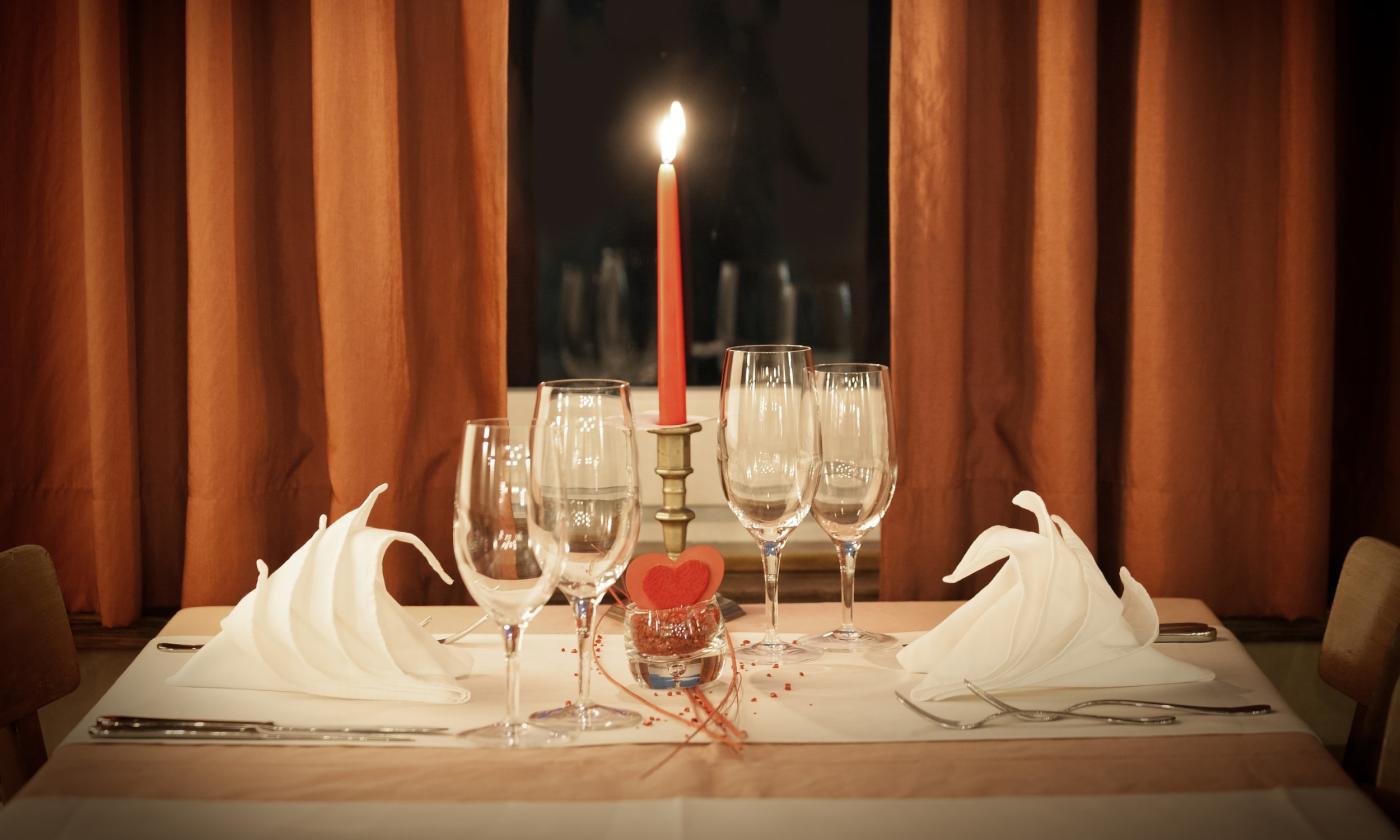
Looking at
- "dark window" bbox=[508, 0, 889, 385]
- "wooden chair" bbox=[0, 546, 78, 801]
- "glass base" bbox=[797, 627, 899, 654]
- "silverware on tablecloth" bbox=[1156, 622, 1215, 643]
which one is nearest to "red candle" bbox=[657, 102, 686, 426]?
"glass base" bbox=[797, 627, 899, 654]

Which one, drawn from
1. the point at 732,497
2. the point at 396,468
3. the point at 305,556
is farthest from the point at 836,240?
the point at 305,556

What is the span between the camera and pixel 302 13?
175 cm

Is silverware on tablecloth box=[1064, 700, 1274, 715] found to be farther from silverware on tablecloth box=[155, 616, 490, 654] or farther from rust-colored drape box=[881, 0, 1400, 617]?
rust-colored drape box=[881, 0, 1400, 617]

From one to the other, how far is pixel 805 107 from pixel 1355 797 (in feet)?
4.64

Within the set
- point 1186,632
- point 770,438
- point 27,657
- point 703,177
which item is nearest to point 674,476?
point 770,438

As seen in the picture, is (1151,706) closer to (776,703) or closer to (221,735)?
(776,703)

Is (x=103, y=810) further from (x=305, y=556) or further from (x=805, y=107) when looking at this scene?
(x=805, y=107)

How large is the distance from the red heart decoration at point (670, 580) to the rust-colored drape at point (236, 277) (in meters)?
0.77

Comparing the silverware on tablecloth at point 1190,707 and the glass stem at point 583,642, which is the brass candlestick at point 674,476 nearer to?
the glass stem at point 583,642

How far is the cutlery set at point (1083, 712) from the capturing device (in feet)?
3.06

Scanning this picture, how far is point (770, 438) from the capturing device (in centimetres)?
109

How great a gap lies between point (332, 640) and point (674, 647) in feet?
0.85

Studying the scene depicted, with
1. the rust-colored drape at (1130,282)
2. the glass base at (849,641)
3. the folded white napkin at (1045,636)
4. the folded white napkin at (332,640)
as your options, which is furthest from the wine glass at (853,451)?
the rust-colored drape at (1130,282)

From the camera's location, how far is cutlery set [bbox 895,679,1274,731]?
36.7 inches
